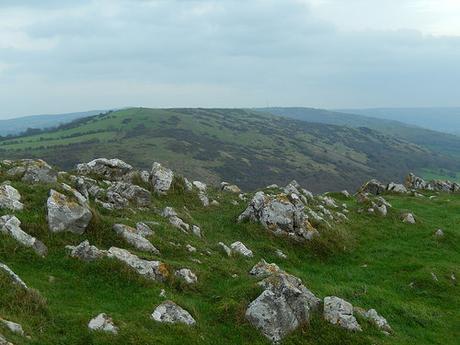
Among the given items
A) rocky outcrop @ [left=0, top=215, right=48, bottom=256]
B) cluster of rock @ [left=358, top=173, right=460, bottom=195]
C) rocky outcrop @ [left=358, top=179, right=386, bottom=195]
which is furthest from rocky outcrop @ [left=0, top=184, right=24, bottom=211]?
cluster of rock @ [left=358, top=173, right=460, bottom=195]

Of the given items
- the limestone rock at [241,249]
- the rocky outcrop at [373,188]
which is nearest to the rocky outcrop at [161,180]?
Result: the limestone rock at [241,249]

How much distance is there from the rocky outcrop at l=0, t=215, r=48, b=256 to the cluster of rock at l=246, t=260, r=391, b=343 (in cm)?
1009

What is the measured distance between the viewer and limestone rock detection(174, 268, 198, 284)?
70.7ft

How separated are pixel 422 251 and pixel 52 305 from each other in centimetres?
2799

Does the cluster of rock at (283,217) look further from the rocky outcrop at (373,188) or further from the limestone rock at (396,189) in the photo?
the rocky outcrop at (373,188)

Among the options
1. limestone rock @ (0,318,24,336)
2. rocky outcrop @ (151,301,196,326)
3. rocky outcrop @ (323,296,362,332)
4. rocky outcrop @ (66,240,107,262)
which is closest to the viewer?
limestone rock @ (0,318,24,336)

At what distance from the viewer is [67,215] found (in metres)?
23.7

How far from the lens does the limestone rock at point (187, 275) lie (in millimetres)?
21544

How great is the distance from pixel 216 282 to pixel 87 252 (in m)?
6.34

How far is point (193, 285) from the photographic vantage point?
21469mm

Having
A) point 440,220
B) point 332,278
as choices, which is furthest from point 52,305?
point 440,220

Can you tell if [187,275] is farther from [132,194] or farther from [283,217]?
[283,217]

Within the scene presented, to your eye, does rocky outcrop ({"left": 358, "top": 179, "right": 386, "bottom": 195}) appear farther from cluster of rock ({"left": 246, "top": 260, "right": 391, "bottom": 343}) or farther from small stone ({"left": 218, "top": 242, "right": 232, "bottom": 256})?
cluster of rock ({"left": 246, "top": 260, "right": 391, "bottom": 343})

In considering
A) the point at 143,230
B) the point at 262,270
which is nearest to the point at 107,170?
the point at 143,230
